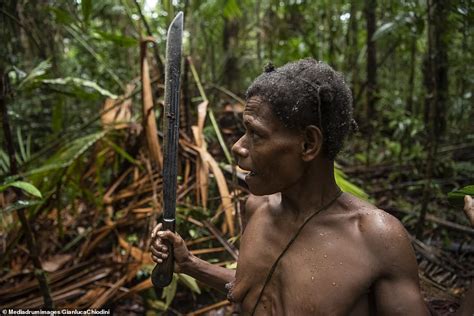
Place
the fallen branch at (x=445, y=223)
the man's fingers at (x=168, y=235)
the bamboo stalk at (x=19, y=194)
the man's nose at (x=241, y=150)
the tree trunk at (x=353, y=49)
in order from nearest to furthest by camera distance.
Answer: the man's nose at (x=241, y=150), the man's fingers at (x=168, y=235), the bamboo stalk at (x=19, y=194), the fallen branch at (x=445, y=223), the tree trunk at (x=353, y=49)

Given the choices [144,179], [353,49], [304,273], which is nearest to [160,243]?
[304,273]

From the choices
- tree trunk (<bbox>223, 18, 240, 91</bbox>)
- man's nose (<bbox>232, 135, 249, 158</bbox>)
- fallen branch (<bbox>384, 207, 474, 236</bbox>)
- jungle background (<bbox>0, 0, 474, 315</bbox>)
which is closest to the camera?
man's nose (<bbox>232, 135, 249, 158</bbox>)

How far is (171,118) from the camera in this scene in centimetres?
146

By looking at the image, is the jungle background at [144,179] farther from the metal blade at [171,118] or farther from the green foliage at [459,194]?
the green foliage at [459,194]

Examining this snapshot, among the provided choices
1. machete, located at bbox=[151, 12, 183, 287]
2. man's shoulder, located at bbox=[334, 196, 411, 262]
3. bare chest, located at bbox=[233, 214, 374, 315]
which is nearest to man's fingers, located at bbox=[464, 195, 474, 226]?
man's shoulder, located at bbox=[334, 196, 411, 262]

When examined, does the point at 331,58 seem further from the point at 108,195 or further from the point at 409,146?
the point at 108,195

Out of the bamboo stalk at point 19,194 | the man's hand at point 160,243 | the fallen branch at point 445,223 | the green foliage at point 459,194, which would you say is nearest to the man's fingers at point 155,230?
the man's hand at point 160,243

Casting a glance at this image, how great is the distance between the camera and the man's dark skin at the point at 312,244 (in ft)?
4.17

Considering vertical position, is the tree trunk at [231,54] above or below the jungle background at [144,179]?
above

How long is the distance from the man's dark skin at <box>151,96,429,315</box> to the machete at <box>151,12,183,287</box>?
5 centimetres

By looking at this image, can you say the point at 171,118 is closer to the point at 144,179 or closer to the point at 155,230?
the point at 155,230

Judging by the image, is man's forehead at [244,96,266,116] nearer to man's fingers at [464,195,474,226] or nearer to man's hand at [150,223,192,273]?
man's hand at [150,223,192,273]

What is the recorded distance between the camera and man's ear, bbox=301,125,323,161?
1308mm

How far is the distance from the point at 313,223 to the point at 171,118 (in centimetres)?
59
